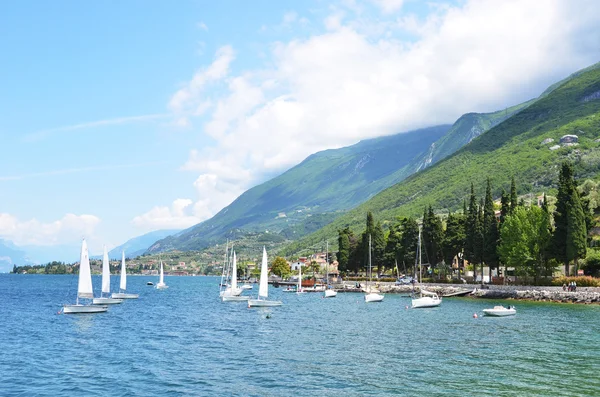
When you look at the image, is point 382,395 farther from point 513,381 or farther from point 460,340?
point 460,340

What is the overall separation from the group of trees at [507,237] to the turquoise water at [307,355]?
21891 millimetres

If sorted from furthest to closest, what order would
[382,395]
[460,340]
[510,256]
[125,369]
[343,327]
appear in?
[510,256] → [343,327] → [460,340] → [125,369] → [382,395]

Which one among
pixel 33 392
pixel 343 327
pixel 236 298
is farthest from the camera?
pixel 236 298

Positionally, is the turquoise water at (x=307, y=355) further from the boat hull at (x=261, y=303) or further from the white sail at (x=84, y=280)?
the boat hull at (x=261, y=303)

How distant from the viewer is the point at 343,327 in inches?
2496

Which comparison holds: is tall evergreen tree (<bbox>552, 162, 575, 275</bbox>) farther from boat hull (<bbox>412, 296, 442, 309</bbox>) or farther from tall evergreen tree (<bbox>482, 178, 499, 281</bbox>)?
boat hull (<bbox>412, 296, 442, 309</bbox>)

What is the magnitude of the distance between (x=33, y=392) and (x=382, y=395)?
20.9m

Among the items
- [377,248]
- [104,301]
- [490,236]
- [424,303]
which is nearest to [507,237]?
[490,236]

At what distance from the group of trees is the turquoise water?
71.8 feet

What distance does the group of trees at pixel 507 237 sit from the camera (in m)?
93.4

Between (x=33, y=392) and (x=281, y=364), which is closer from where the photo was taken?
(x=33, y=392)

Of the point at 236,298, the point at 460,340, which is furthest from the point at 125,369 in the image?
the point at 236,298

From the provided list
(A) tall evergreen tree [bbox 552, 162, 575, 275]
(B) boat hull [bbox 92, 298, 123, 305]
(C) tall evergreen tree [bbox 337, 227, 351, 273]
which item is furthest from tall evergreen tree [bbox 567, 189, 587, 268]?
(C) tall evergreen tree [bbox 337, 227, 351, 273]

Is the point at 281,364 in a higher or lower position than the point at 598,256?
lower
